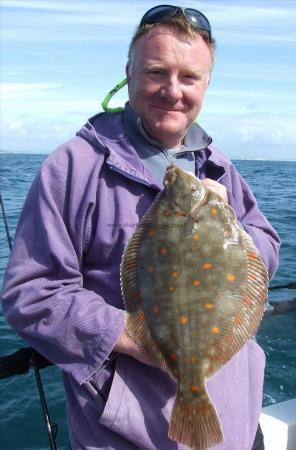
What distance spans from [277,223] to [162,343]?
1379 cm

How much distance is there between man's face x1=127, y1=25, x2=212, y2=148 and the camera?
248 cm

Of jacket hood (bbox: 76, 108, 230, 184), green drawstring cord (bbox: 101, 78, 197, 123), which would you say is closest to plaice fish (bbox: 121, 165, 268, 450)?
jacket hood (bbox: 76, 108, 230, 184)

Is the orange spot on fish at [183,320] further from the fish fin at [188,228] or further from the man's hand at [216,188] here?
the man's hand at [216,188]

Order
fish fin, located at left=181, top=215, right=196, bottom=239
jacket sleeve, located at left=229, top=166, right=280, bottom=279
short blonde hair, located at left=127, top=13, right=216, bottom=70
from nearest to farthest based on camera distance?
fish fin, located at left=181, top=215, right=196, bottom=239
short blonde hair, located at left=127, top=13, right=216, bottom=70
jacket sleeve, located at left=229, top=166, right=280, bottom=279

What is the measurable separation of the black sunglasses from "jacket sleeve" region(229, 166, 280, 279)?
818 millimetres

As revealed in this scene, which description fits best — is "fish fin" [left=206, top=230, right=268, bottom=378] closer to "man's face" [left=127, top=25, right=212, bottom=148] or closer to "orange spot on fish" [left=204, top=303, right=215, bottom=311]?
"orange spot on fish" [left=204, top=303, right=215, bottom=311]

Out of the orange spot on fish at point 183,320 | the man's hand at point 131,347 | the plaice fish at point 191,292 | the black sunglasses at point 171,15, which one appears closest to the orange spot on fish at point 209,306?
the plaice fish at point 191,292

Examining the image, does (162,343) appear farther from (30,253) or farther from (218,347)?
(30,253)

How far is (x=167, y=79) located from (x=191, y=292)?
111 cm

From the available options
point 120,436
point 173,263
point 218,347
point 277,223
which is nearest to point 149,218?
point 173,263

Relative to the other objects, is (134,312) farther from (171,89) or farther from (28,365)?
(171,89)

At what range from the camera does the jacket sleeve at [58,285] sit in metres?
2.20

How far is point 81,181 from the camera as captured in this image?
235cm

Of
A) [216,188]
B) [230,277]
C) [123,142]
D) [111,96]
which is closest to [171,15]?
[111,96]
